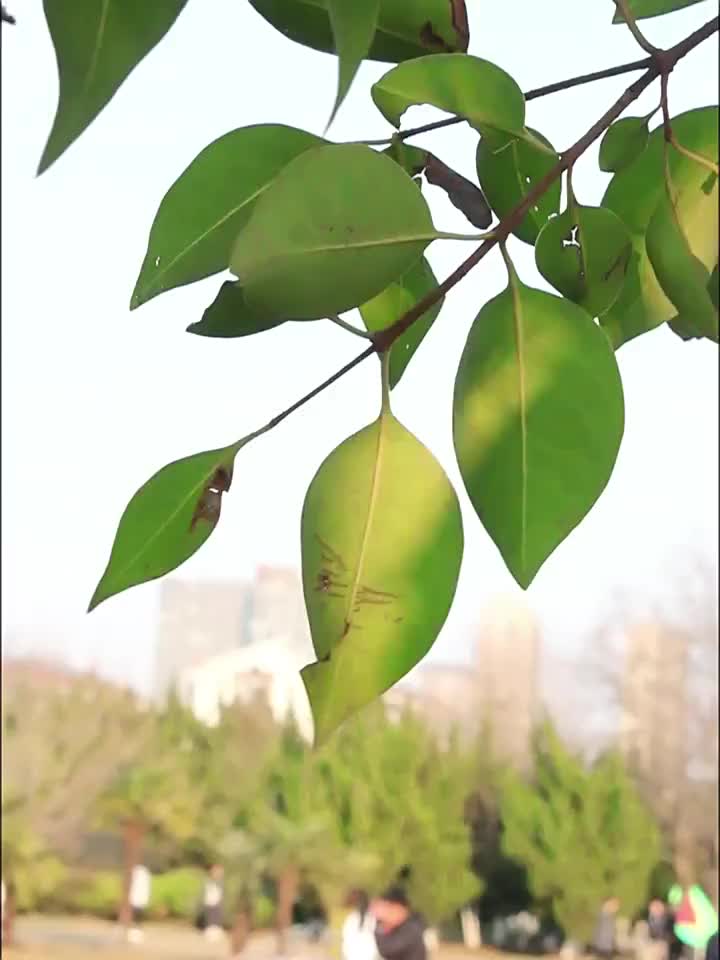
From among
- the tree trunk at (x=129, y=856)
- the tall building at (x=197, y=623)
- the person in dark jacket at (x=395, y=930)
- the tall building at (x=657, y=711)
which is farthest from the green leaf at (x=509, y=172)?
the tall building at (x=197, y=623)

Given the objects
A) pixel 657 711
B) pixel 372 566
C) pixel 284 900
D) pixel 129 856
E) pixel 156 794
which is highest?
pixel 372 566

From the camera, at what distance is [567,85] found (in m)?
0.14

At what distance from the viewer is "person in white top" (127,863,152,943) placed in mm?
8258

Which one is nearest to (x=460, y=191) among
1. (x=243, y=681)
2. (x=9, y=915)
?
(x=9, y=915)

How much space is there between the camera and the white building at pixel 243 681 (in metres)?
8.88

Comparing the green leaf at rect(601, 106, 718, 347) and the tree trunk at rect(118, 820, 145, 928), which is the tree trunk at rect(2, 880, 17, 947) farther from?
the green leaf at rect(601, 106, 718, 347)

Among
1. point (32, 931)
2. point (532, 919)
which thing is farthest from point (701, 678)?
point (32, 931)

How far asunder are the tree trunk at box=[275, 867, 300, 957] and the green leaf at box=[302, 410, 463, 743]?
812cm

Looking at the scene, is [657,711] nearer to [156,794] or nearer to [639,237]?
[156,794]

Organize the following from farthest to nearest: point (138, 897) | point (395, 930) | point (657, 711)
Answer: point (657, 711) → point (138, 897) → point (395, 930)

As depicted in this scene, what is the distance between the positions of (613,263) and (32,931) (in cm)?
872

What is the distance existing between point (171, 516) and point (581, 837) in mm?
8218

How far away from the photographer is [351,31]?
0.12 metres

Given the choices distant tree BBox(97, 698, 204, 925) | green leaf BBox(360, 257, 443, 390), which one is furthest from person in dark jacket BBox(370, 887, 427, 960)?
distant tree BBox(97, 698, 204, 925)
